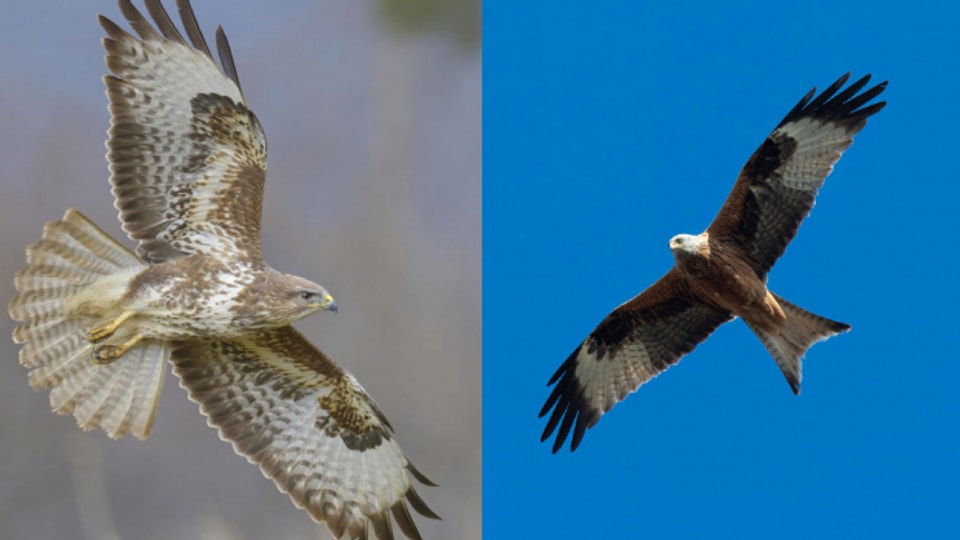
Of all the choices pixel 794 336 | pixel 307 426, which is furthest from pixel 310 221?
pixel 794 336

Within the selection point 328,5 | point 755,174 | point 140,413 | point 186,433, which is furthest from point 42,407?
point 755,174

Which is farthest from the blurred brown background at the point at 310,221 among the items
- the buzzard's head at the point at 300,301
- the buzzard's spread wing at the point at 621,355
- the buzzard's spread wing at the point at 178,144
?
the buzzard's head at the point at 300,301

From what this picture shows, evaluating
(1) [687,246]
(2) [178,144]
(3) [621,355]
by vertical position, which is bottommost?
(2) [178,144]

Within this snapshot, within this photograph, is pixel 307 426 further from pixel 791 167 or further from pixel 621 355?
pixel 791 167

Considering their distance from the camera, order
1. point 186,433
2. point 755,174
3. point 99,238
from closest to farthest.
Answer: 1. point 99,238
2. point 755,174
3. point 186,433

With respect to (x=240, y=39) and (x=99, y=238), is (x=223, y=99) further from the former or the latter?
(x=240, y=39)

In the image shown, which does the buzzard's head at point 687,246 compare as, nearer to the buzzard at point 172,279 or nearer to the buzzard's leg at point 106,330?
the buzzard at point 172,279
